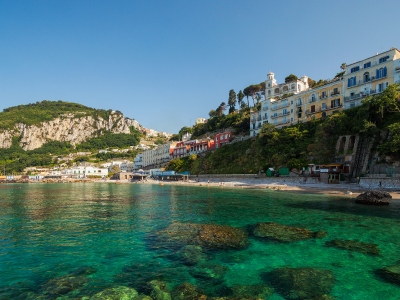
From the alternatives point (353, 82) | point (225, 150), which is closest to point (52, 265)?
point (353, 82)

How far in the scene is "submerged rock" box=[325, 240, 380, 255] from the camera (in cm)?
1020

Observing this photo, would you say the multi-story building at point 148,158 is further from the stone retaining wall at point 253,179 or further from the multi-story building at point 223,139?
the stone retaining wall at point 253,179

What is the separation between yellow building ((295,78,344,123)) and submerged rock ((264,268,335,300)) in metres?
54.9

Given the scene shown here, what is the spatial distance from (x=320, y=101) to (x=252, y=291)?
60983 mm

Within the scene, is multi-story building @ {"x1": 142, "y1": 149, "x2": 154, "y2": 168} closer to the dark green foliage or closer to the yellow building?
the dark green foliage

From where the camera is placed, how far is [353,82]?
50.7 m

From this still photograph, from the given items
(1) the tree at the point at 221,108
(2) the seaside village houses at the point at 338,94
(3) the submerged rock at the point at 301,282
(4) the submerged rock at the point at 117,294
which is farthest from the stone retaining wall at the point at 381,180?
(1) the tree at the point at 221,108

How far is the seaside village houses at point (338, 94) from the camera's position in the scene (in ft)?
150

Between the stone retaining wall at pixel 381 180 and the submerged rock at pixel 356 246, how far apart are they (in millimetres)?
25937

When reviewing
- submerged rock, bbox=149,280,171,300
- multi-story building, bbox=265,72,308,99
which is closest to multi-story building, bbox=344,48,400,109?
multi-story building, bbox=265,72,308,99

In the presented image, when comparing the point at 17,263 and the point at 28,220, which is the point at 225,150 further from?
the point at 17,263

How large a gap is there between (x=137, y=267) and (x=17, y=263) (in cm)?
489

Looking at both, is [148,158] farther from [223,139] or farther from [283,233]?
[283,233]

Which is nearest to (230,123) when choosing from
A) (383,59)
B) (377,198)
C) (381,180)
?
(383,59)
